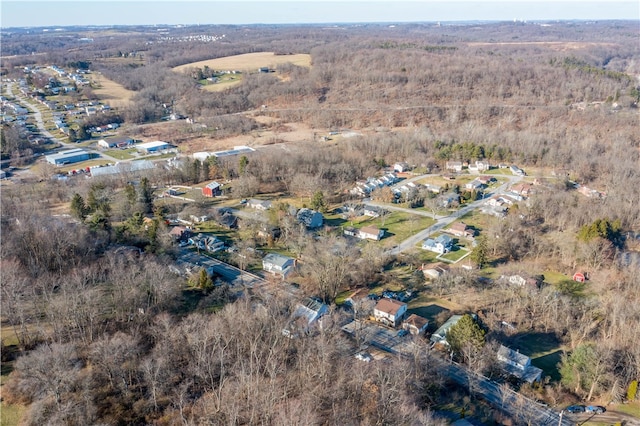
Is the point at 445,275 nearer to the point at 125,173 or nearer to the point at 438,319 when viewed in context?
the point at 438,319

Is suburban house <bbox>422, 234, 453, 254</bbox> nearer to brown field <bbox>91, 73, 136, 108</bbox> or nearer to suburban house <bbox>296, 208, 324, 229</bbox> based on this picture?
suburban house <bbox>296, 208, 324, 229</bbox>

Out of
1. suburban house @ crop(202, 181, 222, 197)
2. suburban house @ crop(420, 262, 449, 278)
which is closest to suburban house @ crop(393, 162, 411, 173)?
suburban house @ crop(202, 181, 222, 197)

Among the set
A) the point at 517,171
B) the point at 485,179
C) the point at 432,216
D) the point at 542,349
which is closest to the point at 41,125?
the point at 432,216

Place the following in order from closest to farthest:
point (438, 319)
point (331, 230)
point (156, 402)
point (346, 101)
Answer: point (156, 402), point (438, 319), point (331, 230), point (346, 101)

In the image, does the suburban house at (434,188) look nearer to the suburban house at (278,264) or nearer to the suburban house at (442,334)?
the suburban house at (278,264)

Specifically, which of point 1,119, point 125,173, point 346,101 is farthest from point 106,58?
point 125,173

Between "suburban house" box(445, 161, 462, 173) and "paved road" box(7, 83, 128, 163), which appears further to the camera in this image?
"paved road" box(7, 83, 128, 163)

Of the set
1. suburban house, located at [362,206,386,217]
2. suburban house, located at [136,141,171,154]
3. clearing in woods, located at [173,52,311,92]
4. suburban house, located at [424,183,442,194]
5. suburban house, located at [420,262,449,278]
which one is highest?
clearing in woods, located at [173,52,311,92]
